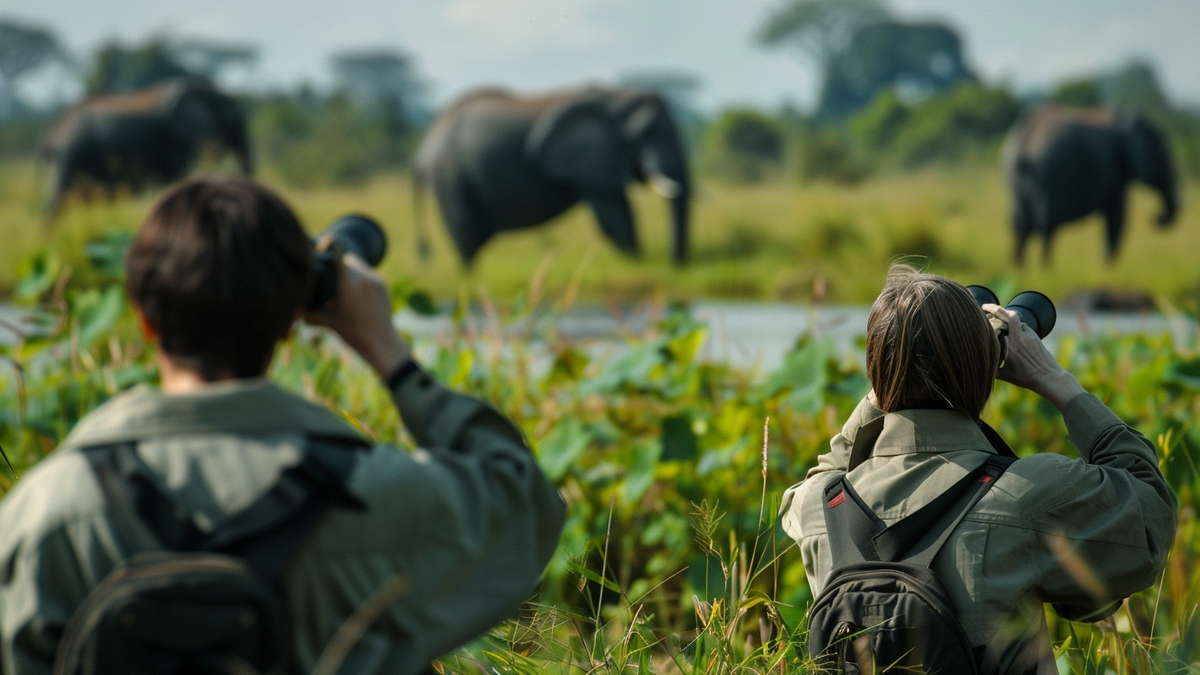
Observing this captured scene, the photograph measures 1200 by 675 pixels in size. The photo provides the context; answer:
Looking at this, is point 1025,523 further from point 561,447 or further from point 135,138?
point 135,138

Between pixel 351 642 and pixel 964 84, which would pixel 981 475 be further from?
pixel 964 84

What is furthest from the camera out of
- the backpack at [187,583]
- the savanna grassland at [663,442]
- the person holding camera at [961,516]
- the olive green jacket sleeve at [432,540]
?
the savanna grassland at [663,442]

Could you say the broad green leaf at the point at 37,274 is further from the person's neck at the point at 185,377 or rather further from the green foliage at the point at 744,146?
the green foliage at the point at 744,146

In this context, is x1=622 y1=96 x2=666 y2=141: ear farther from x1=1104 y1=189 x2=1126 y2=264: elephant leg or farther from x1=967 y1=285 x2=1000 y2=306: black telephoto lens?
x1=967 y1=285 x2=1000 y2=306: black telephoto lens

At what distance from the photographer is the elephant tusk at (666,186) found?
13.2 m

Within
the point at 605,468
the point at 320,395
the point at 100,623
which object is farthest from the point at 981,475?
the point at 320,395

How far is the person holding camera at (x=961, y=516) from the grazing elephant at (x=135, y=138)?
50.8 ft

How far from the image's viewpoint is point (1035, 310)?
177 cm

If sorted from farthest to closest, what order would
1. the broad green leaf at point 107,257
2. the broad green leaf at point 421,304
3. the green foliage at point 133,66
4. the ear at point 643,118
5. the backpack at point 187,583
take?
the green foliage at point 133,66 < the ear at point 643,118 < the broad green leaf at point 107,257 < the broad green leaf at point 421,304 < the backpack at point 187,583

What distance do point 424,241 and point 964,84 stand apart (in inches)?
620

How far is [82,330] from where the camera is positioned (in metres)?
3.57

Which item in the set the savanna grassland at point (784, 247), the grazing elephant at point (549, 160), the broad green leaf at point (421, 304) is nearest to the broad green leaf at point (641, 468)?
the broad green leaf at point (421, 304)

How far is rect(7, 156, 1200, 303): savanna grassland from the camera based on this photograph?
1414cm

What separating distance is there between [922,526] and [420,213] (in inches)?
548
